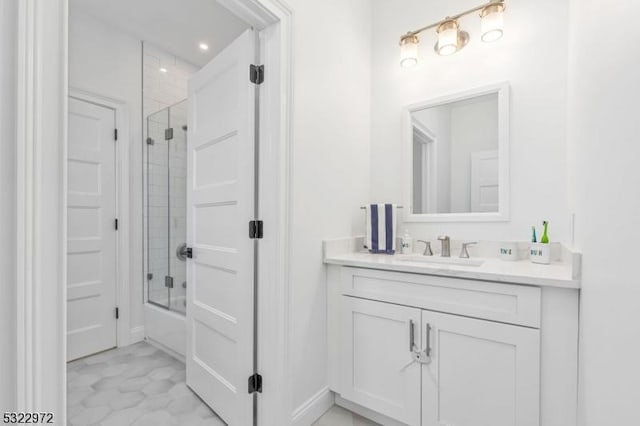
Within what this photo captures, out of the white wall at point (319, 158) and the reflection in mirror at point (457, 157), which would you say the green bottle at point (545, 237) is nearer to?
the reflection in mirror at point (457, 157)

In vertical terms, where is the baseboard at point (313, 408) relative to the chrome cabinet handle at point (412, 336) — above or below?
below

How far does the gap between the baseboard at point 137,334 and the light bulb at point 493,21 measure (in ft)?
11.0

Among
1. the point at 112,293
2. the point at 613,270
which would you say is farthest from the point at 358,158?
the point at 112,293

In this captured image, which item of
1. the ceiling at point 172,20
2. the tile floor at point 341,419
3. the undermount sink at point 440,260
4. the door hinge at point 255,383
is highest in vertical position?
the ceiling at point 172,20

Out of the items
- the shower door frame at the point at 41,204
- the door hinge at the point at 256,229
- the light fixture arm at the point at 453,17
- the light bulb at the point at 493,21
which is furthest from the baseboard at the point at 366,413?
the light fixture arm at the point at 453,17

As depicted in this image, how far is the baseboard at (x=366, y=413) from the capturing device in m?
1.51

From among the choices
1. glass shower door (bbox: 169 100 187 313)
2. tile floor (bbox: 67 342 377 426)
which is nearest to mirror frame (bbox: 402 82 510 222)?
tile floor (bbox: 67 342 377 426)

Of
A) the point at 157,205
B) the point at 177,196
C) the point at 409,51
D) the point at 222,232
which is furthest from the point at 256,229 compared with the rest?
the point at 157,205

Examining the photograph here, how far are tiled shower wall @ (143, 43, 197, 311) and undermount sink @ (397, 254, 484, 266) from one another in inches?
77.3

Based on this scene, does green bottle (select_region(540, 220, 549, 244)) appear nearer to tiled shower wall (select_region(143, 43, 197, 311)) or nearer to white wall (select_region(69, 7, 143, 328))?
tiled shower wall (select_region(143, 43, 197, 311))

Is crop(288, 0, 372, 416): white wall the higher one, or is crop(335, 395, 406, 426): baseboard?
crop(288, 0, 372, 416): white wall

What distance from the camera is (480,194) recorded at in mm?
1811

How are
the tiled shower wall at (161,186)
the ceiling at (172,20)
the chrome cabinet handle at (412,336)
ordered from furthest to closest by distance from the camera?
the tiled shower wall at (161,186) < the ceiling at (172,20) < the chrome cabinet handle at (412,336)

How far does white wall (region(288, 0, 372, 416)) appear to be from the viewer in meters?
1.51
